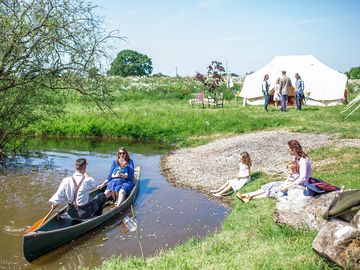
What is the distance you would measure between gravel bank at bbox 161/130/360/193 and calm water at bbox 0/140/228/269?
29.3 inches

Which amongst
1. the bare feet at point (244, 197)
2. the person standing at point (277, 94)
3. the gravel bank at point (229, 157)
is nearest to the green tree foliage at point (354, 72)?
the person standing at point (277, 94)

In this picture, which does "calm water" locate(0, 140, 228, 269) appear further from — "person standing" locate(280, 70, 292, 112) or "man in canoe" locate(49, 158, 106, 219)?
"person standing" locate(280, 70, 292, 112)

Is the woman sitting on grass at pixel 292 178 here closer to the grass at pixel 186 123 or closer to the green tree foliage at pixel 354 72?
the grass at pixel 186 123

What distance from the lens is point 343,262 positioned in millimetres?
5770

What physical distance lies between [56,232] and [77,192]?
1.26m

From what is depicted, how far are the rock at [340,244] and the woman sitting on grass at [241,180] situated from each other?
7.31 meters

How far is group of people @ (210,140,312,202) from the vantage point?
9578 millimetres

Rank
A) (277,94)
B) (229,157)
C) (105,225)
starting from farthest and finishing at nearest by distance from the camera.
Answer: (277,94) → (229,157) → (105,225)

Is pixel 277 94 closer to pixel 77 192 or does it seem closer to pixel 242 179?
pixel 242 179

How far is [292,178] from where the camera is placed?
10633mm

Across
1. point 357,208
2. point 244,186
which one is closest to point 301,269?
point 357,208

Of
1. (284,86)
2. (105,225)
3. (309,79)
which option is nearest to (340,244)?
(105,225)

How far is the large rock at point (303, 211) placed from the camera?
7680 mm

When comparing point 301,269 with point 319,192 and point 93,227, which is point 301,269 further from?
point 93,227
